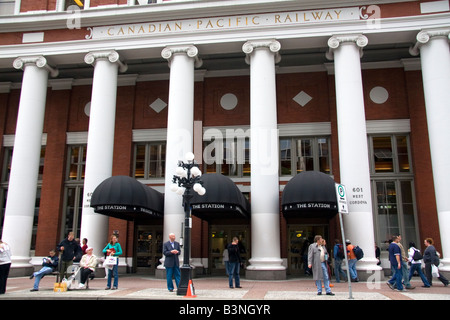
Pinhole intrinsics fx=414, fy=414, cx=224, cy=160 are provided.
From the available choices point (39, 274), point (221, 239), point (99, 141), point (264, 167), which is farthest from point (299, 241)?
point (39, 274)

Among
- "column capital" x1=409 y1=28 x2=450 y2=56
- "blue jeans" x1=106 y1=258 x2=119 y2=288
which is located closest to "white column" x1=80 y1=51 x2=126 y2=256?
"blue jeans" x1=106 y1=258 x2=119 y2=288

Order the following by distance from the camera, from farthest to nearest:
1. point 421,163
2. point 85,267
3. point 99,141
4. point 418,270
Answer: point 421,163
point 99,141
point 418,270
point 85,267

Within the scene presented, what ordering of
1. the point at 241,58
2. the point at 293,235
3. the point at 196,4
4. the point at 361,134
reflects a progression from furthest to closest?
1. the point at 241,58
2. the point at 293,235
3. the point at 196,4
4. the point at 361,134

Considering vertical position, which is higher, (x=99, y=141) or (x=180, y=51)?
(x=180, y=51)

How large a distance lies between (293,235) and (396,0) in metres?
12.2

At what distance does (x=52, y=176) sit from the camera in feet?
77.8

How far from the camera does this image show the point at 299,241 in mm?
21125

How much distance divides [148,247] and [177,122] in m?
7.40

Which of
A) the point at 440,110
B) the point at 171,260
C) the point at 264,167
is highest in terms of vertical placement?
the point at 440,110

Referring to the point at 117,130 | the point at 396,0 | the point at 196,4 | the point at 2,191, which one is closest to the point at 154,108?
the point at 117,130

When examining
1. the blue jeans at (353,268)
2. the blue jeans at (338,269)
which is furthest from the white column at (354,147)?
the blue jeans at (338,269)

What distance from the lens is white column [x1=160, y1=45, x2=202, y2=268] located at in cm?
1844

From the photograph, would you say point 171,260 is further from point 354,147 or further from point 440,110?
point 440,110

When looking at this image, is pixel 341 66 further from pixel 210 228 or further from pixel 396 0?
pixel 210 228
